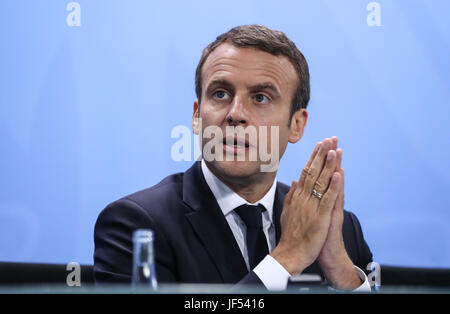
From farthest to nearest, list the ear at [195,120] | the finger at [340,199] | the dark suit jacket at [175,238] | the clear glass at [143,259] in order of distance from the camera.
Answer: the ear at [195,120] → the finger at [340,199] → the dark suit jacket at [175,238] → the clear glass at [143,259]

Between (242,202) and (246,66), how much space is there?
0.43m

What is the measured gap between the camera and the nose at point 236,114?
5.93 feet

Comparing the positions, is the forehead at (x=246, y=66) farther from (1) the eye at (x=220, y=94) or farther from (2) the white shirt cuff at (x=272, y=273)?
(2) the white shirt cuff at (x=272, y=273)

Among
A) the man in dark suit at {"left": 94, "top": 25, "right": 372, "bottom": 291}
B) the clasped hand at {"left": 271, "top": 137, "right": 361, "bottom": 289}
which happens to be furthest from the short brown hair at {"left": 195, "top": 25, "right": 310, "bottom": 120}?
the clasped hand at {"left": 271, "top": 137, "right": 361, "bottom": 289}

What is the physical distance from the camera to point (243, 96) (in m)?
1.84

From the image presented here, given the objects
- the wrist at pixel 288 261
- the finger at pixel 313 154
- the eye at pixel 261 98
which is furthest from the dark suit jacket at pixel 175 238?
the eye at pixel 261 98

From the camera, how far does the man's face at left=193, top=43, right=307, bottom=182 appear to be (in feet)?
6.03

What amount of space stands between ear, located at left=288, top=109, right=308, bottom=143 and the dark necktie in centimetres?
30

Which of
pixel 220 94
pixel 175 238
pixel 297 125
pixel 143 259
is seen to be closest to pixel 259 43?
pixel 220 94

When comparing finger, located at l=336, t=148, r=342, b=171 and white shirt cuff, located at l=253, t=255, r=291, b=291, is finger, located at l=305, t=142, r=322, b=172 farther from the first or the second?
white shirt cuff, located at l=253, t=255, r=291, b=291

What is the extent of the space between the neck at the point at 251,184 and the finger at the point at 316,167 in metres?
0.17
